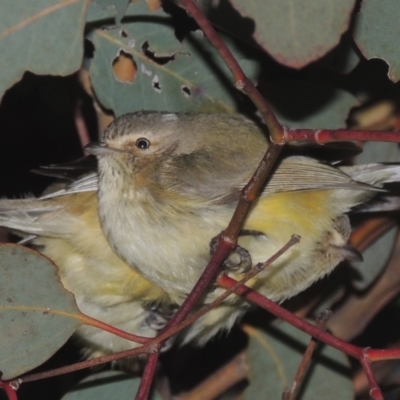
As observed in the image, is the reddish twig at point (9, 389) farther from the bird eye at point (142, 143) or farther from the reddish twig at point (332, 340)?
the bird eye at point (142, 143)

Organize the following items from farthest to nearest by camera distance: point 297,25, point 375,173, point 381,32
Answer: point 375,173 < point 381,32 < point 297,25

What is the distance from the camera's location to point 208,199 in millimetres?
2742

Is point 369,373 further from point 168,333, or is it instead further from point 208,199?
point 208,199

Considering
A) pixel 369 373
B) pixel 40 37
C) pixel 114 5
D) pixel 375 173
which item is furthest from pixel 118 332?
pixel 375 173

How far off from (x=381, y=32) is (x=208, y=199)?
0.82m

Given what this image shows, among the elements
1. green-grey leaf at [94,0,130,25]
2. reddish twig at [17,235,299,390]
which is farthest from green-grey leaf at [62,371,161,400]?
green-grey leaf at [94,0,130,25]

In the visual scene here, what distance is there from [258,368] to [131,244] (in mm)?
891

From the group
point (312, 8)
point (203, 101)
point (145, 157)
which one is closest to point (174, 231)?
point (145, 157)

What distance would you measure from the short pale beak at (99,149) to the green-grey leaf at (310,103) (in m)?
0.64

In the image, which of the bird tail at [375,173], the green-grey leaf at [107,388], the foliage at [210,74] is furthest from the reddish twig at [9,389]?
the bird tail at [375,173]

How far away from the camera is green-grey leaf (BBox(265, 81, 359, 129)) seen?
2.95 m

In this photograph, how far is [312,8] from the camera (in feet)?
6.29

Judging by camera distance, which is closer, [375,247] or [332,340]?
[332,340]

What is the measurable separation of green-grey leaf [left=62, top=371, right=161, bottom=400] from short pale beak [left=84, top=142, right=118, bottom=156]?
839mm
